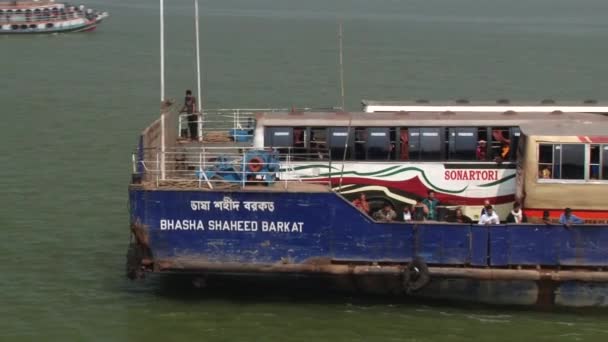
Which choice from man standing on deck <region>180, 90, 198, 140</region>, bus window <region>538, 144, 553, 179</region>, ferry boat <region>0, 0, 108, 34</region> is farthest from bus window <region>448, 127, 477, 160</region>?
ferry boat <region>0, 0, 108, 34</region>

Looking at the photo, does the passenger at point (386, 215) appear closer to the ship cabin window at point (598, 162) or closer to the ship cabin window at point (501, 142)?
the ship cabin window at point (501, 142)

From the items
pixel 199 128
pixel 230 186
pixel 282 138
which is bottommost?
pixel 230 186

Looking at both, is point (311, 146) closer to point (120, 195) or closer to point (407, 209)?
point (407, 209)

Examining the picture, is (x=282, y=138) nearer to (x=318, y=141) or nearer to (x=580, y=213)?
(x=318, y=141)

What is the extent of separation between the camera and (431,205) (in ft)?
69.4

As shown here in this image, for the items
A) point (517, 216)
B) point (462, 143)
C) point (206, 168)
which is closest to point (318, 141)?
point (206, 168)

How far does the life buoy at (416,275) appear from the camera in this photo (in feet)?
65.7

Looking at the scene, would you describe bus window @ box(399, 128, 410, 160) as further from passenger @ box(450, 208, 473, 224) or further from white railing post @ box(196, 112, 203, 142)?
white railing post @ box(196, 112, 203, 142)

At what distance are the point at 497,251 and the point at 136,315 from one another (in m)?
6.74

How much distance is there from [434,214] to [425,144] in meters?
1.37

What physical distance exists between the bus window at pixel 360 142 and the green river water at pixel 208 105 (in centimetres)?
270

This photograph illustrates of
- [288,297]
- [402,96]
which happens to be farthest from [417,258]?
[402,96]

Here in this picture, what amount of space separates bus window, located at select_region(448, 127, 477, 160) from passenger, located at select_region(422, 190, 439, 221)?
869mm

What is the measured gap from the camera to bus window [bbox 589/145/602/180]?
20.5 meters
